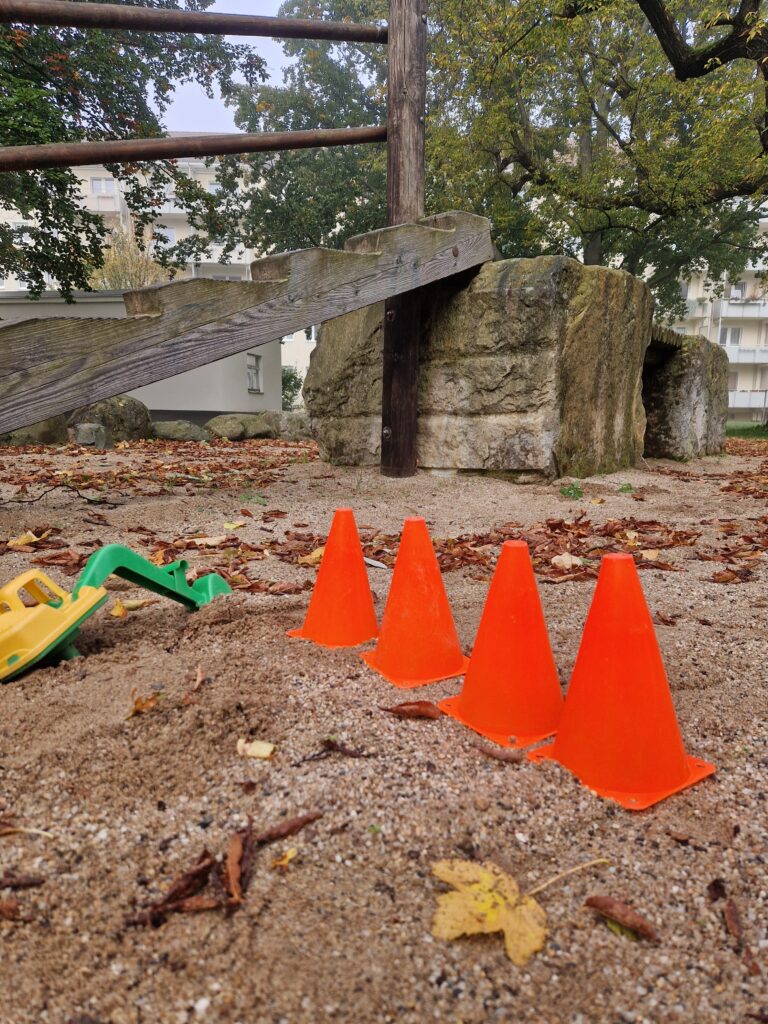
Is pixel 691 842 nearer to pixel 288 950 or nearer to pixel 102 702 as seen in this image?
pixel 288 950

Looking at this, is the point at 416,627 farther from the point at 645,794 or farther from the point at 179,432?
the point at 179,432

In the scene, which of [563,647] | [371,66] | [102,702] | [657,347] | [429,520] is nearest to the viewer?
[102,702]

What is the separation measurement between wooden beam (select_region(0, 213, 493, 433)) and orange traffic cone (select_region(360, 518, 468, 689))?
2.20 metres

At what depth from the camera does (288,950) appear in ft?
2.93

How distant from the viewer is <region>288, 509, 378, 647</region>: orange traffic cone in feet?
6.51

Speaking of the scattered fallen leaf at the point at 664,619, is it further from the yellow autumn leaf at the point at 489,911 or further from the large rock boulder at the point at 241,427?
the large rock boulder at the point at 241,427

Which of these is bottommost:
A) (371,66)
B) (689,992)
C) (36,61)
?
(689,992)

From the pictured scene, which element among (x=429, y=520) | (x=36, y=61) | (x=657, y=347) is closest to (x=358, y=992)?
(x=429, y=520)

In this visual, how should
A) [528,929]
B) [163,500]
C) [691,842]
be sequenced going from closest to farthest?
[528,929]
[691,842]
[163,500]

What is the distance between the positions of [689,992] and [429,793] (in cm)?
50

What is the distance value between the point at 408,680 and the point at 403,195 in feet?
13.8

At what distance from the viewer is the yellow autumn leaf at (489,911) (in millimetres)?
924

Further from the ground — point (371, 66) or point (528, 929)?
point (371, 66)

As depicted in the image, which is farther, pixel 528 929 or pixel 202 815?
pixel 202 815
